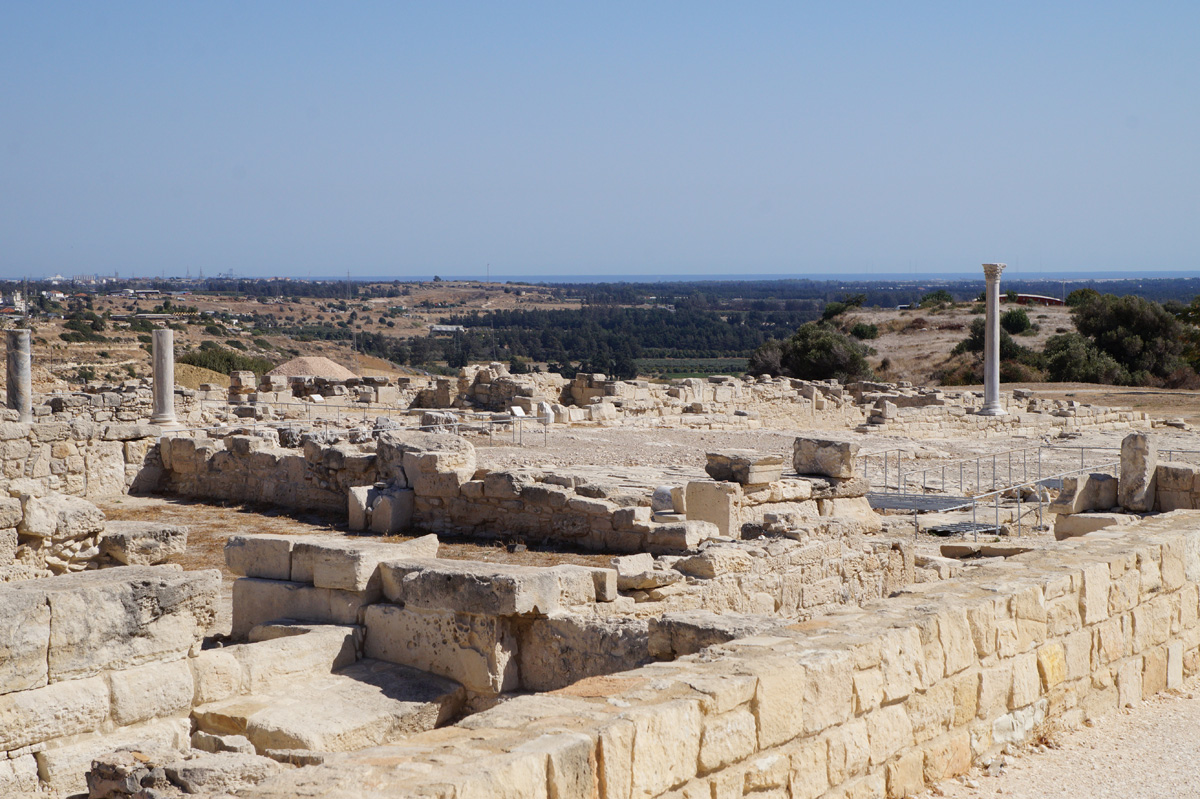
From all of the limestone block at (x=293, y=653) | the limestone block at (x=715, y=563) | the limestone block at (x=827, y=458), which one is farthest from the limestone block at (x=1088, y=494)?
the limestone block at (x=293, y=653)


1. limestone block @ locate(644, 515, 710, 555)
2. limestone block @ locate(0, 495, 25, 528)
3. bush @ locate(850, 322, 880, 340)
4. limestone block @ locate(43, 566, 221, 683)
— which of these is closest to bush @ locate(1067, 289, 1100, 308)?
bush @ locate(850, 322, 880, 340)

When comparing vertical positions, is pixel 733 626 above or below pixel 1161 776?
above

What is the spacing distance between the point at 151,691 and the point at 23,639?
704 millimetres

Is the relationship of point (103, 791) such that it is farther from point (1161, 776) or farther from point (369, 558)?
point (1161, 776)

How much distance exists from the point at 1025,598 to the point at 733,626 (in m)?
1.34

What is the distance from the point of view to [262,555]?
24.8ft

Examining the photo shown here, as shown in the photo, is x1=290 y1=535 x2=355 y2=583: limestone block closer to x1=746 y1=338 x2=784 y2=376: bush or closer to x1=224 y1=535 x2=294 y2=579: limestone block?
x1=224 y1=535 x2=294 y2=579: limestone block

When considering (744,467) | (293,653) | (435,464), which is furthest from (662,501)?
(293,653)

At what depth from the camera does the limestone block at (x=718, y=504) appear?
10.5 meters

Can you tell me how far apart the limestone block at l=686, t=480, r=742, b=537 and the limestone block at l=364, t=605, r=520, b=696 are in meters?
4.24

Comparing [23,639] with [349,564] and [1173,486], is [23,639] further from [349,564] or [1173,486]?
[1173,486]

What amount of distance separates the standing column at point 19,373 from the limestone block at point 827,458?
14.0m

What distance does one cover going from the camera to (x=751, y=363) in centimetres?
4672

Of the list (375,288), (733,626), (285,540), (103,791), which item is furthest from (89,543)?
(375,288)
